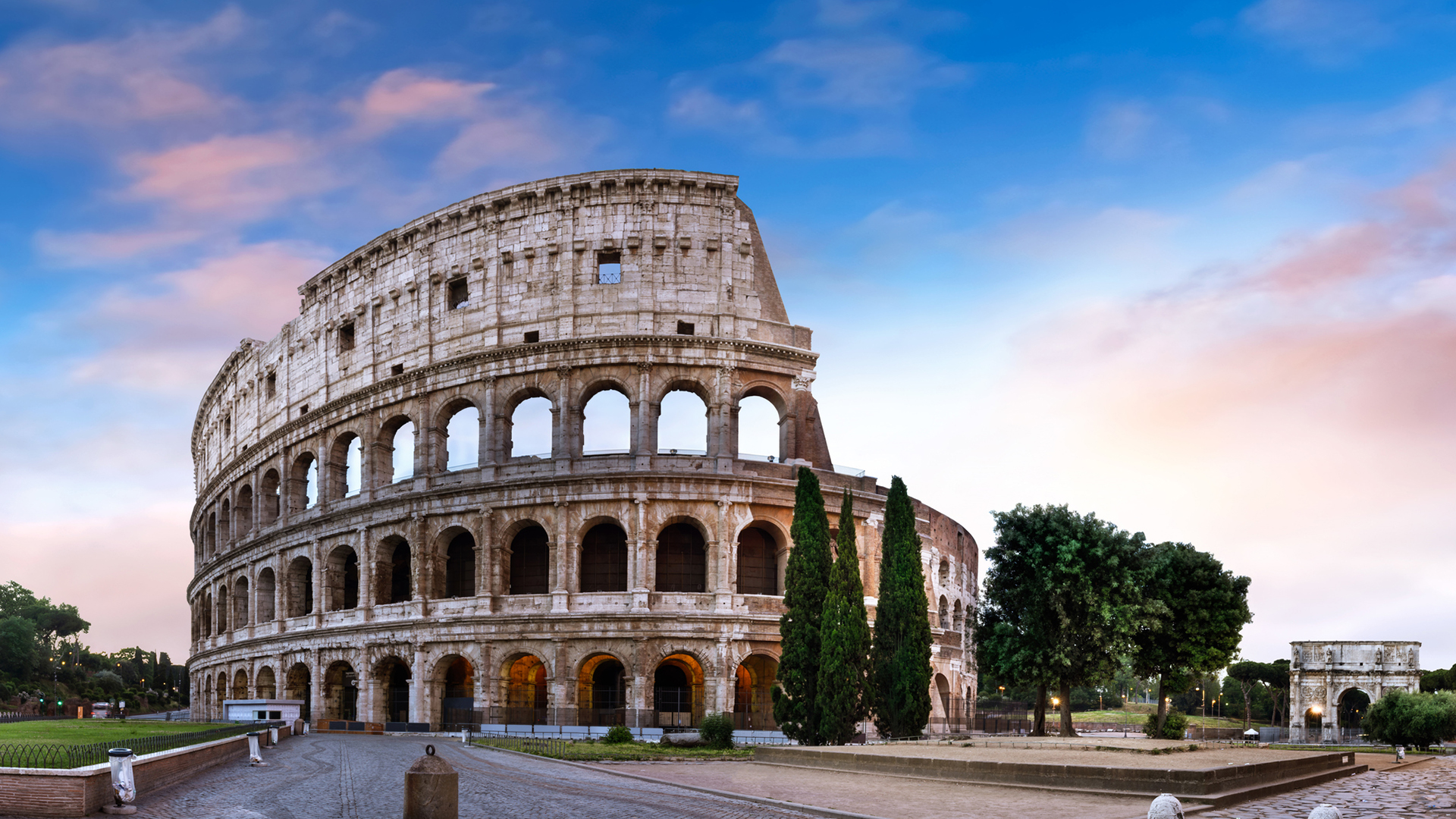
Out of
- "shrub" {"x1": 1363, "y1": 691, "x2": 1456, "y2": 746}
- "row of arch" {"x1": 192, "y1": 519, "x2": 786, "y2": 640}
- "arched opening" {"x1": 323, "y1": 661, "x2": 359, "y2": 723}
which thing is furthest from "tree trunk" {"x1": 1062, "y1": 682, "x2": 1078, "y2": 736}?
"arched opening" {"x1": 323, "y1": 661, "x2": 359, "y2": 723}

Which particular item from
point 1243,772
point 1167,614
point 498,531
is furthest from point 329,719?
point 1243,772

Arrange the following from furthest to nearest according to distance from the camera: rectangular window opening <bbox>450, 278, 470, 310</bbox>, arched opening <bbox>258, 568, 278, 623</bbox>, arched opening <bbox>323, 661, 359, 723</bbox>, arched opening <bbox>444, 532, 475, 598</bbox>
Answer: arched opening <bbox>258, 568, 278, 623</bbox>, arched opening <bbox>323, 661, 359, 723</bbox>, rectangular window opening <bbox>450, 278, 470, 310</bbox>, arched opening <bbox>444, 532, 475, 598</bbox>

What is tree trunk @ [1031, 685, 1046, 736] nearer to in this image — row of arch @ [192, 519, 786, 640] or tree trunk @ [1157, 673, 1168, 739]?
tree trunk @ [1157, 673, 1168, 739]

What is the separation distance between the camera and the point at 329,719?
4891cm

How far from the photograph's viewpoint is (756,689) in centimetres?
4444

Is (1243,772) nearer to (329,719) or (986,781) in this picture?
(986,781)

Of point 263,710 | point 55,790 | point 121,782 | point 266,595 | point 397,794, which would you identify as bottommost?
point 263,710

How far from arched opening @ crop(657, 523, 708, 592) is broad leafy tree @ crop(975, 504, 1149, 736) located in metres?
11.2

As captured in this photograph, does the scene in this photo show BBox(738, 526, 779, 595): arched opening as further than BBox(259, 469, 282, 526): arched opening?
No

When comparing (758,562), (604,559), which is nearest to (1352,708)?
(758,562)

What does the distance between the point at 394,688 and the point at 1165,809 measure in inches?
1700

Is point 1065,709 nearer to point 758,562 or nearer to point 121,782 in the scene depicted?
point 758,562

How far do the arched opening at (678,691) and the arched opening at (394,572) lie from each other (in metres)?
10.8

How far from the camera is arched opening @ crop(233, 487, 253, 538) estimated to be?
62000 millimetres
